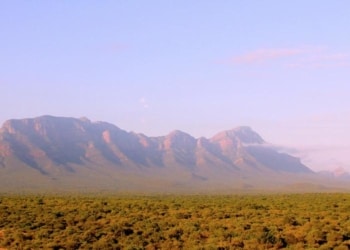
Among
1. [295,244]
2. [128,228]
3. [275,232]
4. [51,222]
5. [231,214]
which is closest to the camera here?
[295,244]

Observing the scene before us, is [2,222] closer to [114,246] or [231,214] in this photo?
[114,246]

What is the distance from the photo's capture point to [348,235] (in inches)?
1052

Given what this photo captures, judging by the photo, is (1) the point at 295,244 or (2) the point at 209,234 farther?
(2) the point at 209,234

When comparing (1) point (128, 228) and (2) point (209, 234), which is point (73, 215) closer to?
(1) point (128, 228)

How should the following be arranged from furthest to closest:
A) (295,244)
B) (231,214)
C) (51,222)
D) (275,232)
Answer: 1. (231,214)
2. (51,222)
3. (275,232)
4. (295,244)

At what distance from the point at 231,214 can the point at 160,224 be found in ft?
24.6

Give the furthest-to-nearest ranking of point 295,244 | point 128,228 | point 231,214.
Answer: point 231,214, point 128,228, point 295,244

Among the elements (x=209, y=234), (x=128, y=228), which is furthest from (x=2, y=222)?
(x=209, y=234)

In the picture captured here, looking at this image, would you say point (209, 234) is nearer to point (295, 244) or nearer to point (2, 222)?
point (295, 244)

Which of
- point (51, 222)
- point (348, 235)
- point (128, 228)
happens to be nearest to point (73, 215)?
point (51, 222)

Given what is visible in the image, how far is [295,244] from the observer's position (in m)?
25.4

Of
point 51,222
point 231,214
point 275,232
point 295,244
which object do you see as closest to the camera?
point 295,244

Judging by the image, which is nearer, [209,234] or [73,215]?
[209,234]

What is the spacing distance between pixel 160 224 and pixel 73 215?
346 inches
